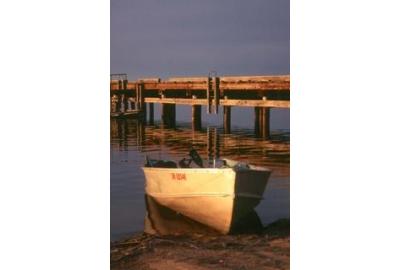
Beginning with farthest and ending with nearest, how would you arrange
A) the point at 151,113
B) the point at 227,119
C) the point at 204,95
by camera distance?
1. the point at 151,113
2. the point at 204,95
3. the point at 227,119

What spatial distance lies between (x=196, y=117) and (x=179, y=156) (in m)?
0.81

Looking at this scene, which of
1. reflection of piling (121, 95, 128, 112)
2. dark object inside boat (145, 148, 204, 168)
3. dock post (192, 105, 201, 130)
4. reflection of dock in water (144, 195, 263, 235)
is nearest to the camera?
reflection of dock in water (144, 195, 263, 235)

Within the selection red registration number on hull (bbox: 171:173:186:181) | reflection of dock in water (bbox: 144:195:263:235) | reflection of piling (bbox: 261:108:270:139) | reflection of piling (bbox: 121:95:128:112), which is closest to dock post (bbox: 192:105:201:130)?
red registration number on hull (bbox: 171:173:186:181)

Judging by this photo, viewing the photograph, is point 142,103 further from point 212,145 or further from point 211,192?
point 211,192

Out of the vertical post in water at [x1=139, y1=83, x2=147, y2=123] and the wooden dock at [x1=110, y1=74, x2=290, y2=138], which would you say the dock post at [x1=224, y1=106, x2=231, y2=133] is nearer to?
the wooden dock at [x1=110, y1=74, x2=290, y2=138]

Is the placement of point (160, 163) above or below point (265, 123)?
below

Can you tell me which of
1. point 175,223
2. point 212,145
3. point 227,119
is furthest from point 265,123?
point 175,223

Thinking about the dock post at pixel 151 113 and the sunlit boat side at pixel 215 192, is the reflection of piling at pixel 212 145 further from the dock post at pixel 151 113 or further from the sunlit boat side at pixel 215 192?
the dock post at pixel 151 113

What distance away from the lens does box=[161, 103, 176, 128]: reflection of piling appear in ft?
27.6

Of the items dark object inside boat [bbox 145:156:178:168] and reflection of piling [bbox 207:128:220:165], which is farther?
dark object inside boat [bbox 145:156:178:168]

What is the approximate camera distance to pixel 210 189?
6.94m
